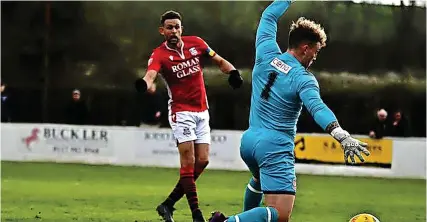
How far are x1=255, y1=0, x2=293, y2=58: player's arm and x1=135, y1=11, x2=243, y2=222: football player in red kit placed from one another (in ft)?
7.12

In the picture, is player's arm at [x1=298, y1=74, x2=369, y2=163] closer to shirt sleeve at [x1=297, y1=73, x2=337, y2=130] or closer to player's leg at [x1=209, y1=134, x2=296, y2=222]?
shirt sleeve at [x1=297, y1=73, x2=337, y2=130]

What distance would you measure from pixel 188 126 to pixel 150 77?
0.93 meters

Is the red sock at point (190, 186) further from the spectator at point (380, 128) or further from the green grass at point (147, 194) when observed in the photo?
the spectator at point (380, 128)

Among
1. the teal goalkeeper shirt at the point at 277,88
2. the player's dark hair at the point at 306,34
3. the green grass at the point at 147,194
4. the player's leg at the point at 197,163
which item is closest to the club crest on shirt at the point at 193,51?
the player's leg at the point at 197,163

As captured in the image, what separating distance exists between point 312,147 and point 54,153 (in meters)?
6.72

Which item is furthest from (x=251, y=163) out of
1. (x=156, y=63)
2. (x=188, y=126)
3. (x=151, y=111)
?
(x=151, y=111)

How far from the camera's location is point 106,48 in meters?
29.2

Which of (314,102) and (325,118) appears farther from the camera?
(314,102)

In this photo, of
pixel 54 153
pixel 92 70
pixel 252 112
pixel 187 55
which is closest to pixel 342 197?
pixel 187 55

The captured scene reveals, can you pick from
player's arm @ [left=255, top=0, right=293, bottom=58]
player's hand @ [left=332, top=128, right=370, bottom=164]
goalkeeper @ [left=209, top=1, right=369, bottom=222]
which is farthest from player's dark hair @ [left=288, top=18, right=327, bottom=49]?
player's hand @ [left=332, top=128, right=370, bottom=164]

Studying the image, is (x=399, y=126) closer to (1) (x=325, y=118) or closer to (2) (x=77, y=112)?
(2) (x=77, y=112)

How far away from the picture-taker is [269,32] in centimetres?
797

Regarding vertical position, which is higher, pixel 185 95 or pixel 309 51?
pixel 309 51

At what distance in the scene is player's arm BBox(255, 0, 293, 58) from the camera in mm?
7793
